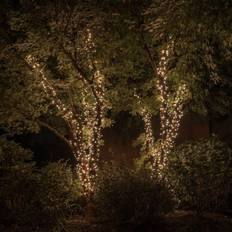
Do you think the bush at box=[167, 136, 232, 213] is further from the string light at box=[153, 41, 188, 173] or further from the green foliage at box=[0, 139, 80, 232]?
the green foliage at box=[0, 139, 80, 232]

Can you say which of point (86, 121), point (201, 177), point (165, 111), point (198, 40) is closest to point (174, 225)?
point (201, 177)

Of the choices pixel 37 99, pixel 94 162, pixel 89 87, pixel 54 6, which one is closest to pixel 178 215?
pixel 94 162

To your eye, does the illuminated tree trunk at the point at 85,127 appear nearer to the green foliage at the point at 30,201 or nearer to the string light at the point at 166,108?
the string light at the point at 166,108

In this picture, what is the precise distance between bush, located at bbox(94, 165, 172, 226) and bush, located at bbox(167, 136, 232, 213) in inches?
20.5

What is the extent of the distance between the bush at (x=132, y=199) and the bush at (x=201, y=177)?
0.52 m

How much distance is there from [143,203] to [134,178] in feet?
1.88

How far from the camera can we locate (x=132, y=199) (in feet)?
30.9

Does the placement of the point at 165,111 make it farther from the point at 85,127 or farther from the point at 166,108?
the point at 85,127

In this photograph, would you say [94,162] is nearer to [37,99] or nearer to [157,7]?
[37,99]

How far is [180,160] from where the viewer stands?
1030 centimetres

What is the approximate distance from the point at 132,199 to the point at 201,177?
1.42 m

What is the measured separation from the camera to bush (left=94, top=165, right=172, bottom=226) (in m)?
9.38

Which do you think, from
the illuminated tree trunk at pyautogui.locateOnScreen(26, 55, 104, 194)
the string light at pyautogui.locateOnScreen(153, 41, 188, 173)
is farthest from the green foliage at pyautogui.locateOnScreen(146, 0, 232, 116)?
the illuminated tree trunk at pyautogui.locateOnScreen(26, 55, 104, 194)

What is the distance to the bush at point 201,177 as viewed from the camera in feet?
32.4
